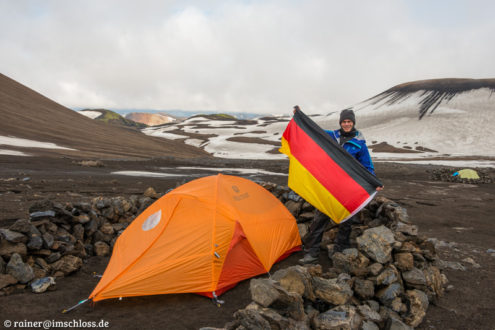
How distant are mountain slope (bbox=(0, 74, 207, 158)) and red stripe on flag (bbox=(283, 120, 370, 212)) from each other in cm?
2716

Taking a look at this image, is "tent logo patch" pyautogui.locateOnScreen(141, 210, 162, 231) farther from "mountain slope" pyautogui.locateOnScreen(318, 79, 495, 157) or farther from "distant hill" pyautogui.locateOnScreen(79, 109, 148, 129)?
"distant hill" pyautogui.locateOnScreen(79, 109, 148, 129)

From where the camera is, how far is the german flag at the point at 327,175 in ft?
20.8

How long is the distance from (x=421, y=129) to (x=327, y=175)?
72128mm

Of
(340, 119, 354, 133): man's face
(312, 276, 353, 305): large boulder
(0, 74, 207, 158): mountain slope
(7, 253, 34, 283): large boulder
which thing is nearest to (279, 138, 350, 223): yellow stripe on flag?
(340, 119, 354, 133): man's face

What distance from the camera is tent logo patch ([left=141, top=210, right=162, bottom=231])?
21.6ft

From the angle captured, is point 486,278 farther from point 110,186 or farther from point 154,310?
point 110,186

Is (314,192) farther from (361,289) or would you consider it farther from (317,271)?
(361,289)

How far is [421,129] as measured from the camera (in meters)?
67.6

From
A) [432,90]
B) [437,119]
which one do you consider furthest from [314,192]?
[432,90]

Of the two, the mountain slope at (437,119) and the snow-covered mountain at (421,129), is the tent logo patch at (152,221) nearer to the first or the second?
the snow-covered mountain at (421,129)

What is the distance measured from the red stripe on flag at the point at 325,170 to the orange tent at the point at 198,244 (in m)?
1.56

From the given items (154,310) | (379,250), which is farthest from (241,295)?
(379,250)

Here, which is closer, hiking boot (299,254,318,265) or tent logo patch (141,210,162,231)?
tent logo patch (141,210,162,231)

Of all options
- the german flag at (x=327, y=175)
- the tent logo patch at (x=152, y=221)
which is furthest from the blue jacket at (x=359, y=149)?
the tent logo patch at (x=152, y=221)
